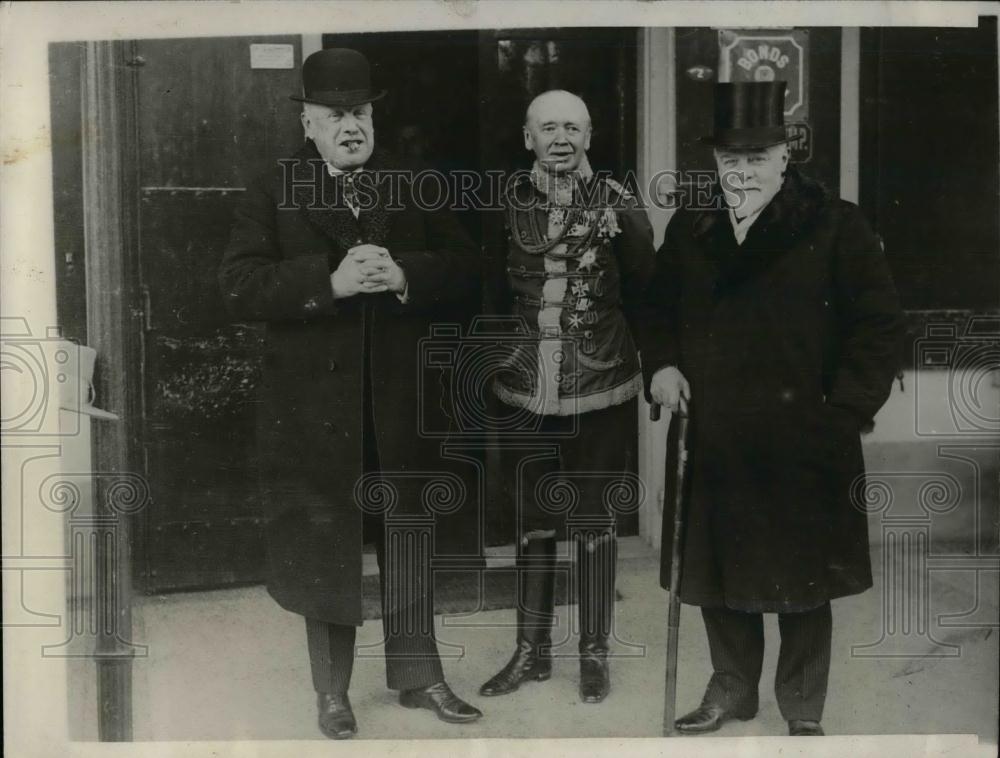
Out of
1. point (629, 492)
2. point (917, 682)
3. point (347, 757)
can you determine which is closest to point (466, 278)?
point (629, 492)

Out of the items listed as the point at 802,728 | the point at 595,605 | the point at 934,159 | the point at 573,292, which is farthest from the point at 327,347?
the point at 934,159

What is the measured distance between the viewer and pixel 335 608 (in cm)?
307

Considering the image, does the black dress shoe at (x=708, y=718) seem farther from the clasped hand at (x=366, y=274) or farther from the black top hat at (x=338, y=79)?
the black top hat at (x=338, y=79)

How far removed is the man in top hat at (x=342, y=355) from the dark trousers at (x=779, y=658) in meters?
0.75

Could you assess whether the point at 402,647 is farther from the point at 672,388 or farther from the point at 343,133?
the point at 343,133

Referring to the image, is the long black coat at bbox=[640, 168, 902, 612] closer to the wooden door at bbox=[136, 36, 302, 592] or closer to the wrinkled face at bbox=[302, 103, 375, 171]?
the wrinkled face at bbox=[302, 103, 375, 171]

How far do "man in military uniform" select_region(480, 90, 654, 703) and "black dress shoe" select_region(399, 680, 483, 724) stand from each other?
0.26 feet

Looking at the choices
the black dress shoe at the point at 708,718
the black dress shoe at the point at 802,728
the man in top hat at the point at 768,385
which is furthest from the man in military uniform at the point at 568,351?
the black dress shoe at the point at 802,728

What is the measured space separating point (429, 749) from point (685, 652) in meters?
0.81

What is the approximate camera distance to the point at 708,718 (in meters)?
3.16

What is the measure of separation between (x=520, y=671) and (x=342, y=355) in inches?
42.2

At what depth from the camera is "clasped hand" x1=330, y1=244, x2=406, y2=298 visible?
2996 mm

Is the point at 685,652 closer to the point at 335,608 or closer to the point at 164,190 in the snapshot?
the point at 335,608

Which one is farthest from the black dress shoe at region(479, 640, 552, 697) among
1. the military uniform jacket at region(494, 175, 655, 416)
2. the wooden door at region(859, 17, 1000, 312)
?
the wooden door at region(859, 17, 1000, 312)
